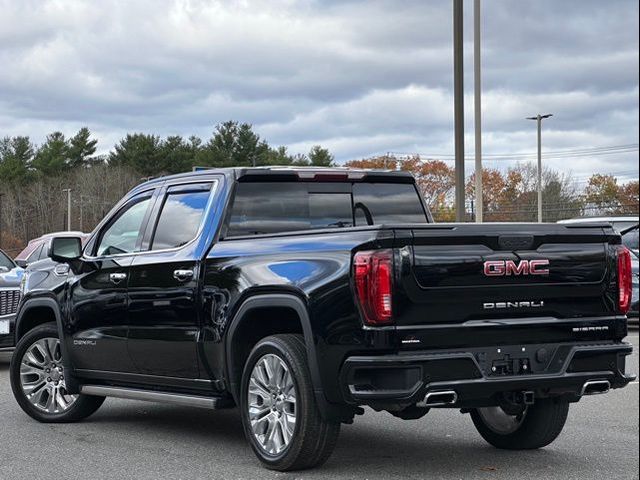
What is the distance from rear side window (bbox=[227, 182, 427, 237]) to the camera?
773 centimetres

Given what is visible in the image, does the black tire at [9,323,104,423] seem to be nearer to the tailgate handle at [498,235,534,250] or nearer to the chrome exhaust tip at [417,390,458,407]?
the chrome exhaust tip at [417,390,458,407]

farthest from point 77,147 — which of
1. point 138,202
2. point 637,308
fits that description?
point 138,202

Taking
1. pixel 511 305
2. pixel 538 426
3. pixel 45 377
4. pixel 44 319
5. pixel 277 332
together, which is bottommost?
pixel 538 426

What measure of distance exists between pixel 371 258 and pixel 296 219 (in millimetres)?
1959

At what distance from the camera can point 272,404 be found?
22.1 ft

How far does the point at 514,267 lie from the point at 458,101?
906cm

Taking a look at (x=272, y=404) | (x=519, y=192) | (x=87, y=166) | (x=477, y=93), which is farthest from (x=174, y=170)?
(x=272, y=404)

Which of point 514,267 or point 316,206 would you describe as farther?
point 316,206

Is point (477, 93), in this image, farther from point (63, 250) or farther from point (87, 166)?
point (87, 166)

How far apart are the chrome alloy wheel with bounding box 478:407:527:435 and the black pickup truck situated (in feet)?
0.05

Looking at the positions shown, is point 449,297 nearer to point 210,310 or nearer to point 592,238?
point 592,238

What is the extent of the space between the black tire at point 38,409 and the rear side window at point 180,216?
1.61 metres

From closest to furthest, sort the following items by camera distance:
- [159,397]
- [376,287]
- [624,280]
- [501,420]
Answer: [376,287] < [624,280] < [501,420] < [159,397]

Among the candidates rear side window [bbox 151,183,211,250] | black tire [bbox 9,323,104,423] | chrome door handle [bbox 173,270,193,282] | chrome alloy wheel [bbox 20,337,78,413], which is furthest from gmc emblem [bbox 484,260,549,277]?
chrome alloy wheel [bbox 20,337,78,413]
